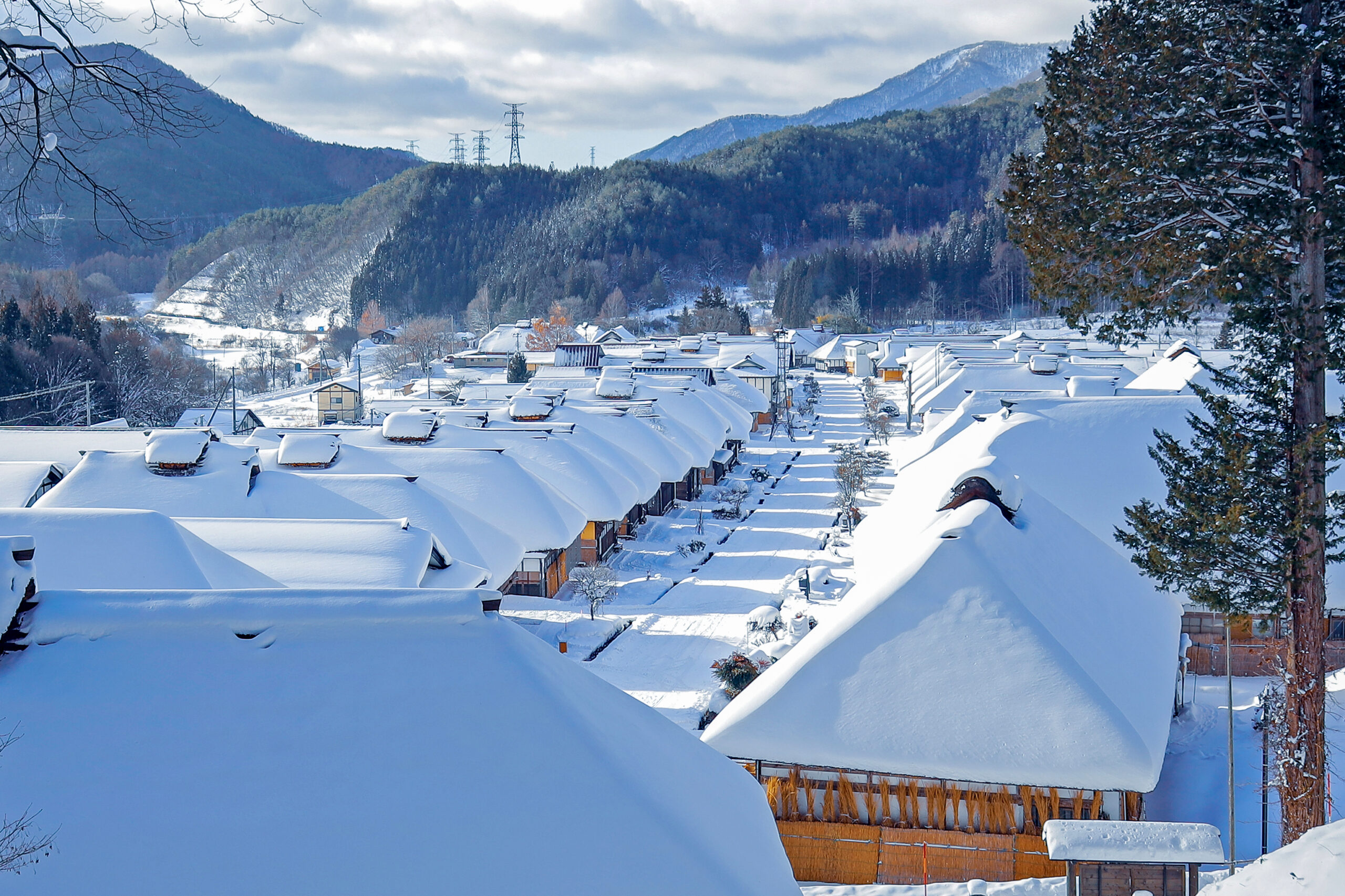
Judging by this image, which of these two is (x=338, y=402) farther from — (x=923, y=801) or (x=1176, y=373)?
(x=923, y=801)

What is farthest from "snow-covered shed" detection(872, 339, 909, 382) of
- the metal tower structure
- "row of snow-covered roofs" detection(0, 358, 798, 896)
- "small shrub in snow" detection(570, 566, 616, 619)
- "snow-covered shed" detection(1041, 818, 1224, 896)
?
"row of snow-covered roofs" detection(0, 358, 798, 896)

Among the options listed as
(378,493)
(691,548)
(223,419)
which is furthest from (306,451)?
(223,419)

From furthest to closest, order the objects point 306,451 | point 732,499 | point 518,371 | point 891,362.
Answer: point 891,362 < point 518,371 < point 732,499 < point 306,451

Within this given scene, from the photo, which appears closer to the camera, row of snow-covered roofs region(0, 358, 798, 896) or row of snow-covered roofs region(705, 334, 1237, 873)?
row of snow-covered roofs region(0, 358, 798, 896)

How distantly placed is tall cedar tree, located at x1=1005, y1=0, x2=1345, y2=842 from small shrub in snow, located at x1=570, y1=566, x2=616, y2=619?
1236 cm

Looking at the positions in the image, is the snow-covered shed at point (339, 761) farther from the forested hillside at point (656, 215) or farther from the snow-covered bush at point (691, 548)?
the forested hillside at point (656, 215)

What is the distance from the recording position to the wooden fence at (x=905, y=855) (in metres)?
10.7

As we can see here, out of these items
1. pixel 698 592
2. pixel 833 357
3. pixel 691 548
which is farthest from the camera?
pixel 833 357

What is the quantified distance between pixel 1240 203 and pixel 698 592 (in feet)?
48.0

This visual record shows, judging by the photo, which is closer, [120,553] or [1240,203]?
[1240,203]

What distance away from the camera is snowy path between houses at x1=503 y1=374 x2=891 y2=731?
58.1 ft

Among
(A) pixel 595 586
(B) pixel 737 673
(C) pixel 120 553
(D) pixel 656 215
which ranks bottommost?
(A) pixel 595 586

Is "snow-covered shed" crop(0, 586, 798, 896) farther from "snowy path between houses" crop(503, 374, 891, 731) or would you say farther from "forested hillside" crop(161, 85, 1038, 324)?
"forested hillside" crop(161, 85, 1038, 324)

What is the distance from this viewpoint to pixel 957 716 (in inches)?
421
